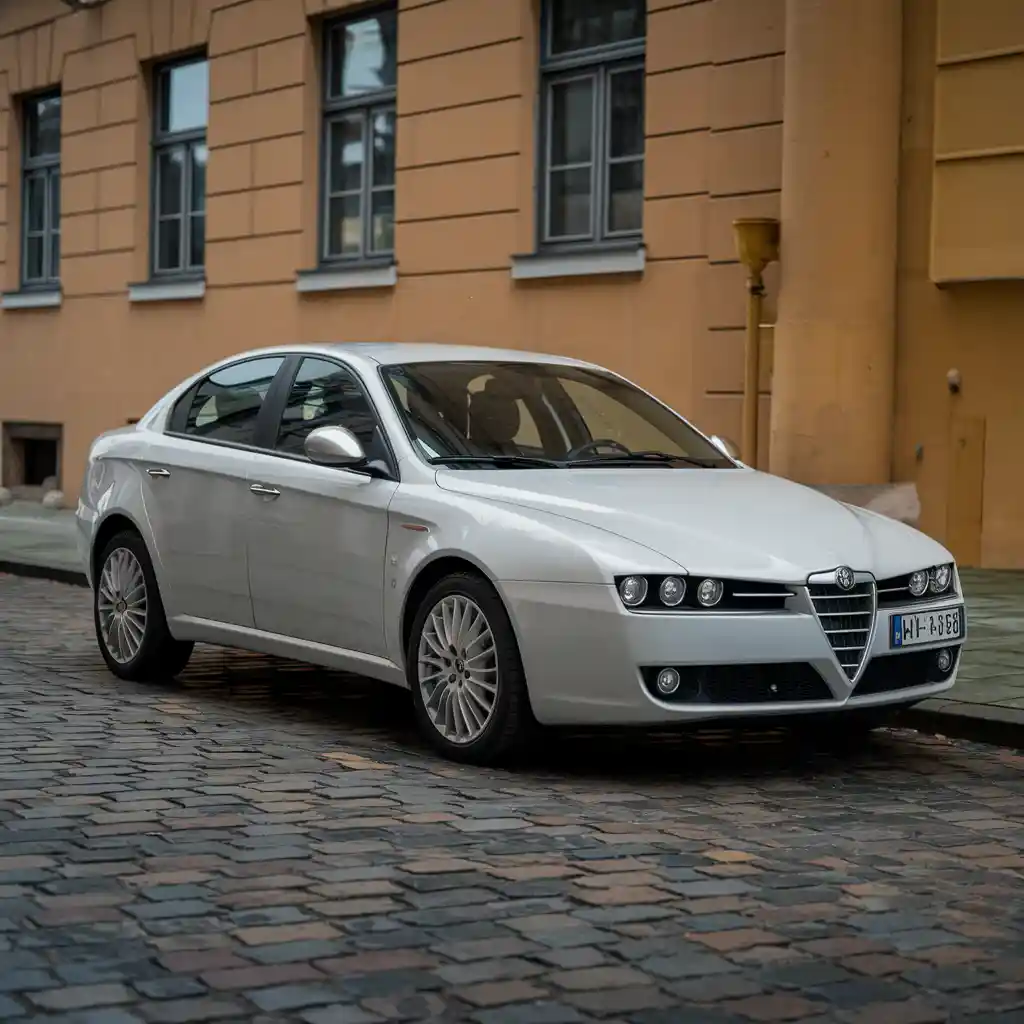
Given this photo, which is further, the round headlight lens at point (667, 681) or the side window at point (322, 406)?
the side window at point (322, 406)

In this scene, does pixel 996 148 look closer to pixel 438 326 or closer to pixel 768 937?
pixel 438 326

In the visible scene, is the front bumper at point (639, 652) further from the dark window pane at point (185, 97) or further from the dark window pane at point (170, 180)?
the dark window pane at point (170, 180)

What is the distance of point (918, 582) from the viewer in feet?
24.1

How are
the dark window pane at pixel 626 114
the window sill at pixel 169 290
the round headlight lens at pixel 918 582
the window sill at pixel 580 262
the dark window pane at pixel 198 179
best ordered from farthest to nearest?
the dark window pane at pixel 198 179 < the window sill at pixel 169 290 < the dark window pane at pixel 626 114 < the window sill at pixel 580 262 < the round headlight lens at pixel 918 582

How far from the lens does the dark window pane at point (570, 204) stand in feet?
53.7

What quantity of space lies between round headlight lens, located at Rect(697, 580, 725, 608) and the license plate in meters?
0.71

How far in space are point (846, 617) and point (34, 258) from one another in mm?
18503

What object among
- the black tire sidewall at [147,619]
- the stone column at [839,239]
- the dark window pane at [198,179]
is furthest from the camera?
the dark window pane at [198,179]

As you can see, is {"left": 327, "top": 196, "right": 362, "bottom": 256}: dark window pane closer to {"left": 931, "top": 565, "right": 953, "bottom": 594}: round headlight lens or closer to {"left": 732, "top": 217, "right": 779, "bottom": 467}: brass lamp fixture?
{"left": 732, "top": 217, "right": 779, "bottom": 467}: brass lamp fixture

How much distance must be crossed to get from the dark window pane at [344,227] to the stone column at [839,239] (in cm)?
579

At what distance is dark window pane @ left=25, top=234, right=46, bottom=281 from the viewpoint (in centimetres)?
2394

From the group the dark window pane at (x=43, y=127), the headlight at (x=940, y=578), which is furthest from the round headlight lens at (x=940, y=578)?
the dark window pane at (x=43, y=127)

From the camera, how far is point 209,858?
565 centimetres

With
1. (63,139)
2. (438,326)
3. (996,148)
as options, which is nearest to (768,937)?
(996,148)
